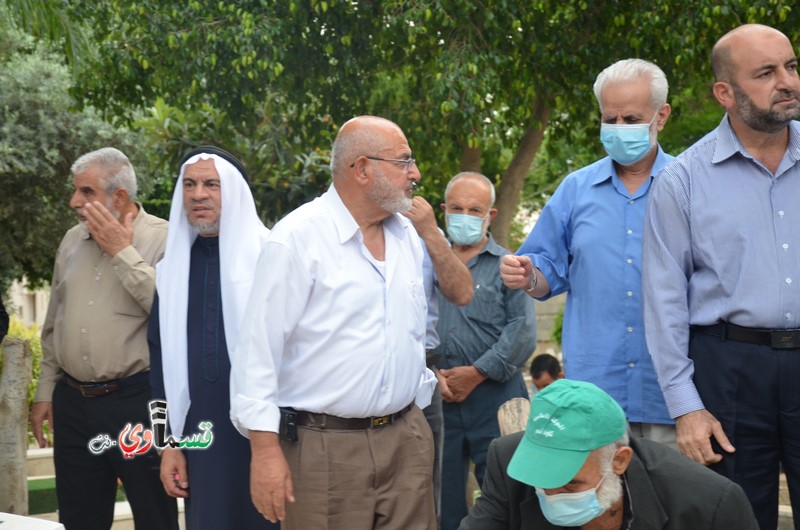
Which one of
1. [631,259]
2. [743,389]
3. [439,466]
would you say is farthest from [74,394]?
[743,389]

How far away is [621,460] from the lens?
3.40 metres

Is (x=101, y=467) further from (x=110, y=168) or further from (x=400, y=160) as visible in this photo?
(x=400, y=160)

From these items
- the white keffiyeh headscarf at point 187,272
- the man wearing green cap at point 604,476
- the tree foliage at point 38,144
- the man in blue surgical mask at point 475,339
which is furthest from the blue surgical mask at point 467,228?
the tree foliage at point 38,144

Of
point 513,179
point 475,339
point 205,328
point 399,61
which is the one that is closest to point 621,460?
point 205,328

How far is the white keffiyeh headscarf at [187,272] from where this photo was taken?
4.98 metres

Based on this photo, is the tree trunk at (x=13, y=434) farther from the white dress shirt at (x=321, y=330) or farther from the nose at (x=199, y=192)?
the white dress shirt at (x=321, y=330)

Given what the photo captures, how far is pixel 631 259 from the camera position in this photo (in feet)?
15.2

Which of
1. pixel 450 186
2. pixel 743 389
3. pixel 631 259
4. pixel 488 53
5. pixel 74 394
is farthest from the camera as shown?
pixel 488 53

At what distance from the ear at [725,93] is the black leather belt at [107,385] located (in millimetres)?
3150

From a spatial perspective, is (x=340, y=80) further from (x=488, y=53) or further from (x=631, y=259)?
(x=631, y=259)

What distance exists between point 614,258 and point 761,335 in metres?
0.84

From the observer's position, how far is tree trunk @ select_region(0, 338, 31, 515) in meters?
8.20

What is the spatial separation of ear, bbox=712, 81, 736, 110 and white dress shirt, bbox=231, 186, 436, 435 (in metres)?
1.38

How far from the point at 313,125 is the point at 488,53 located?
8.13 feet
